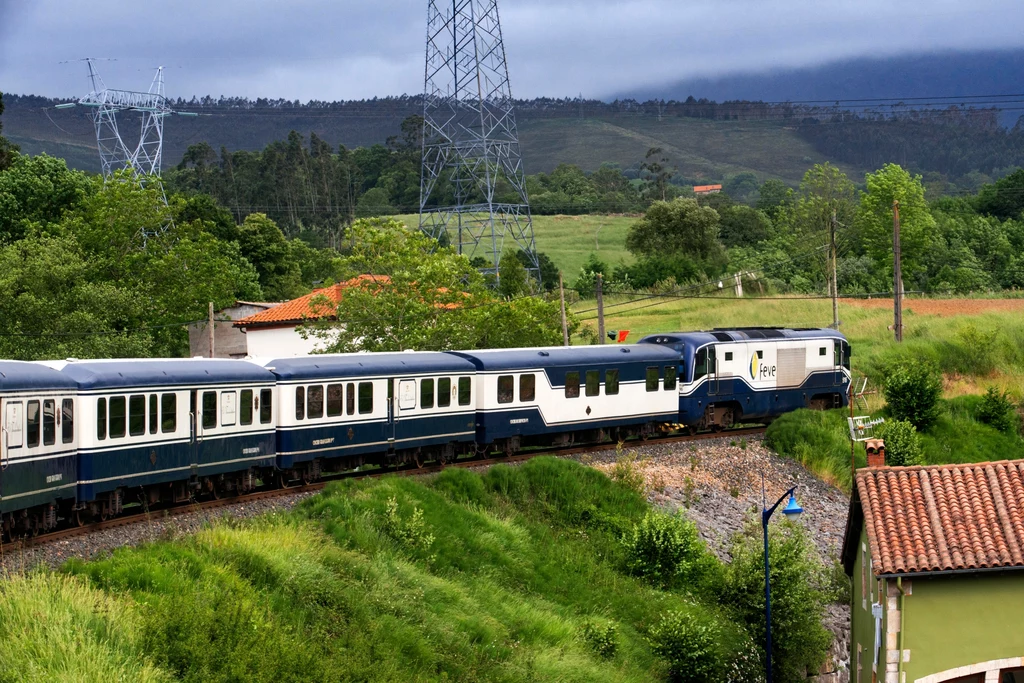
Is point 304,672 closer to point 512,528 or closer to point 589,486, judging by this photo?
point 512,528

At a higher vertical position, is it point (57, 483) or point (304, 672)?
point (57, 483)

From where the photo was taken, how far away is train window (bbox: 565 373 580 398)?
37.2 metres

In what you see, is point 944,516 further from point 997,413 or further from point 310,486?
point 997,413

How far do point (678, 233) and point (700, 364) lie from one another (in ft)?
232

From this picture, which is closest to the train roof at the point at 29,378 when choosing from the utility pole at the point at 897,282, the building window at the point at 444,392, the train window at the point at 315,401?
the train window at the point at 315,401

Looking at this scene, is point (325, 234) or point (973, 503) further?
point (325, 234)

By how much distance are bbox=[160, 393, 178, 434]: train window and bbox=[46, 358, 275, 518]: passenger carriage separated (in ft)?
0.07

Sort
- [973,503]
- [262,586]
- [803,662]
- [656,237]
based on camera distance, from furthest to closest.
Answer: [656,237], [803,662], [973,503], [262,586]

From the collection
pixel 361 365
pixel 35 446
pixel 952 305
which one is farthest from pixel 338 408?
pixel 952 305

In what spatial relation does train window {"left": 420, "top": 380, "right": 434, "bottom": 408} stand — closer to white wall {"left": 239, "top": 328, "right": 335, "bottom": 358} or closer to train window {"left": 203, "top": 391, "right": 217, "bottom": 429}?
train window {"left": 203, "top": 391, "right": 217, "bottom": 429}

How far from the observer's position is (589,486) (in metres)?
34.0

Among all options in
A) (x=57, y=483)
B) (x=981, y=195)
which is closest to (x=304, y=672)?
(x=57, y=483)

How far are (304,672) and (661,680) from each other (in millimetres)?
10011

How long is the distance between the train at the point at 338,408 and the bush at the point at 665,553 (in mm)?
5849
